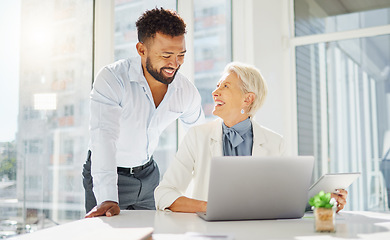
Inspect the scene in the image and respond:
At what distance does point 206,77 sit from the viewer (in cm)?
406

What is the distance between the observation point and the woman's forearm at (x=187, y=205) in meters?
1.84

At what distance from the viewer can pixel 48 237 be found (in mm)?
1210

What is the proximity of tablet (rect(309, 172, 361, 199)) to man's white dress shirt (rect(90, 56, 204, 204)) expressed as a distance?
83 cm

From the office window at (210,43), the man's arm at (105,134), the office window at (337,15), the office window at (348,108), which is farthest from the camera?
the office window at (337,15)

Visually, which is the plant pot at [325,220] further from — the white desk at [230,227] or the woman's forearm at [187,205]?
the woman's forearm at [187,205]

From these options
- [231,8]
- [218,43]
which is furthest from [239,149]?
[231,8]

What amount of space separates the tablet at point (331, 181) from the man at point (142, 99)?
947 mm

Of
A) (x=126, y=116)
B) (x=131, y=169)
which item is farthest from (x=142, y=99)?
(x=131, y=169)

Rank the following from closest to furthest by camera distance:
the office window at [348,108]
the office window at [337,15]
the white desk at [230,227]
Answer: the white desk at [230,227] → the office window at [348,108] → the office window at [337,15]

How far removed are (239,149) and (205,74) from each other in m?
1.88

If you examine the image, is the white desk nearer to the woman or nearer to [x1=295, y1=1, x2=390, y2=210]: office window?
the woman

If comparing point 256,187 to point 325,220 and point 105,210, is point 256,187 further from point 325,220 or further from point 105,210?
point 105,210

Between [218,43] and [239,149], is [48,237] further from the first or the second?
[218,43]

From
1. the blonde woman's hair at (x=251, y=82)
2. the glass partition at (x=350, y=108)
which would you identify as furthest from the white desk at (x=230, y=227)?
the glass partition at (x=350, y=108)
